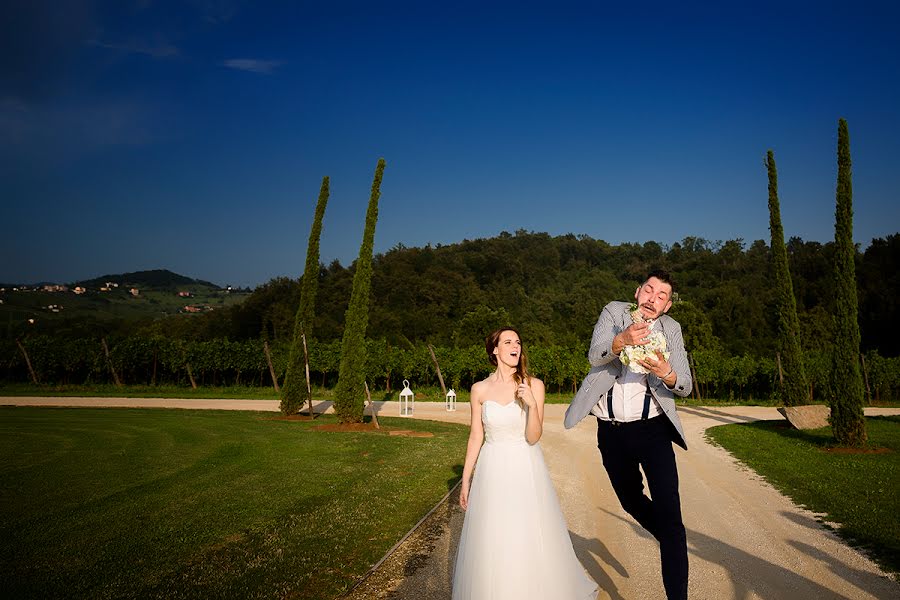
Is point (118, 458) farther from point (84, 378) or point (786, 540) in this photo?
point (84, 378)

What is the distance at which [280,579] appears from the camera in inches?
225

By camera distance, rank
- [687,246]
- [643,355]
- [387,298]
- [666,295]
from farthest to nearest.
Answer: [687,246], [387,298], [666,295], [643,355]

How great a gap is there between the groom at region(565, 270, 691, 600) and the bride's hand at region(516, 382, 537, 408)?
1.45ft

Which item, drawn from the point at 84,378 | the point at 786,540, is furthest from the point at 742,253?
the point at 786,540

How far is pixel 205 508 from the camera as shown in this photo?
8.47m

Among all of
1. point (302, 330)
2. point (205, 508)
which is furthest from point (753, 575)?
point (302, 330)

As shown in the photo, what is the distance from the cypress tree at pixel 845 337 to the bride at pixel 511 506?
12768 millimetres

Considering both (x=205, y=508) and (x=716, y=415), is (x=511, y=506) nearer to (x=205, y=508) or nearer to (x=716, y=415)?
(x=205, y=508)

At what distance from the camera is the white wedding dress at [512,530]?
4047 millimetres

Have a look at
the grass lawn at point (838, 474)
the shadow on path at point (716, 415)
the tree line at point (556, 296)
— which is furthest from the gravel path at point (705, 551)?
the tree line at point (556, 296)

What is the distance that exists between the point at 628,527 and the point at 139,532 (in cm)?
588

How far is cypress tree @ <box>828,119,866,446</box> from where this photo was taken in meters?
14.2

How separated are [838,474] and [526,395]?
392 inches

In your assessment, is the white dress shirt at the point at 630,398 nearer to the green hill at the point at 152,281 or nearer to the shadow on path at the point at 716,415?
the shadow on path at the point at 716,415
